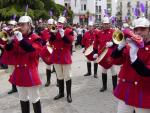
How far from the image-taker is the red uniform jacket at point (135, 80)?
483 centimetres

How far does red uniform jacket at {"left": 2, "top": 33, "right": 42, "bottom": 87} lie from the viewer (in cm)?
646

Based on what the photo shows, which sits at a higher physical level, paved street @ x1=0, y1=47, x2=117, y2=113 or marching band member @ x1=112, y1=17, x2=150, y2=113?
marching band member @ x1=112, y1=17, x2=150, y2=113

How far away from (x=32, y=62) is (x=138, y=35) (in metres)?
2.35

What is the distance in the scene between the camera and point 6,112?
788 cm

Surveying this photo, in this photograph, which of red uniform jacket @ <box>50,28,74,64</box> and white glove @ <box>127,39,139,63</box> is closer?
white glove @ <box>127,39,139,63</box>

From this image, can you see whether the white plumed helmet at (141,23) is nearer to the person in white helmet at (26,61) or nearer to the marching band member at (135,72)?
the marching band member at (135,72)

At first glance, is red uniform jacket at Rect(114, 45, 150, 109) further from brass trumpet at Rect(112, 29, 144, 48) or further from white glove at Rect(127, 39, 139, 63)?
brass trumpet at Rect(112, 29, 144, 48)

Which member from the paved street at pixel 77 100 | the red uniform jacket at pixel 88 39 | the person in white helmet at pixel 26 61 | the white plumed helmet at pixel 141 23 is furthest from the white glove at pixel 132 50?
the red uniform jacket at pixel 88 39

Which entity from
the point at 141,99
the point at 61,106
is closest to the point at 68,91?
the point at 61,106

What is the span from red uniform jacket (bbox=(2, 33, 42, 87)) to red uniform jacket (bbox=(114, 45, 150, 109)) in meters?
1.72

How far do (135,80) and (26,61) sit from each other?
7.30 feet

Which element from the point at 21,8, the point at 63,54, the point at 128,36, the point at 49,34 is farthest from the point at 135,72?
the point at 21,8

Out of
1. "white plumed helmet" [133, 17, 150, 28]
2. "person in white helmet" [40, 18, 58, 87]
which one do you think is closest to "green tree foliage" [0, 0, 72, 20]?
"person in white helmet" [40, 18, 58, 87]

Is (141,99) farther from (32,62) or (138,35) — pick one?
(32,62)
